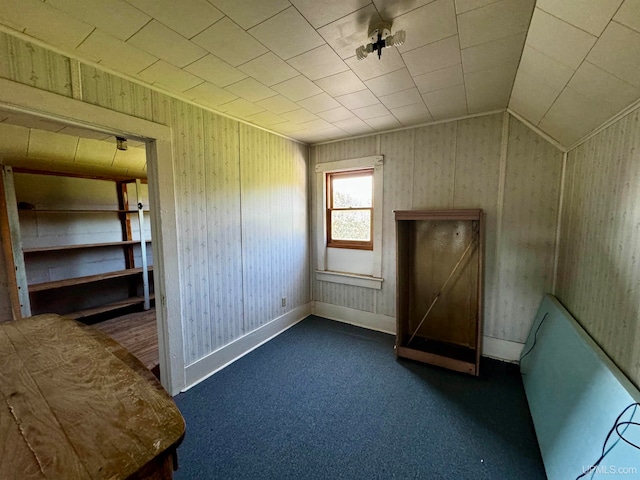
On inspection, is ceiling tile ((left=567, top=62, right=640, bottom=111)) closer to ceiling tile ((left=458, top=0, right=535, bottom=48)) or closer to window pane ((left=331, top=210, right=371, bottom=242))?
ceiling tile ((left=458, top=0, right=535, bottom=48))

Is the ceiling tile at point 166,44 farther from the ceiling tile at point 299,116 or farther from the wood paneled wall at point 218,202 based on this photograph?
the ceiling tile at point 299,116

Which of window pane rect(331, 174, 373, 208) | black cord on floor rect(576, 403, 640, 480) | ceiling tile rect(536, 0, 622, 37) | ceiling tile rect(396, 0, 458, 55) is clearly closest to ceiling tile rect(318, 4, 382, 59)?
ceiling tile rect(396, 0, 458, 55)

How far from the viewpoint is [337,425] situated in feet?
6.22

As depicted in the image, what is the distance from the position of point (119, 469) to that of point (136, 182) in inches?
166

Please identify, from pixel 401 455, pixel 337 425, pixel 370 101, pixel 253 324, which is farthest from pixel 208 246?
pixel 401 455

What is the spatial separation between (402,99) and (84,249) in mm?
4483

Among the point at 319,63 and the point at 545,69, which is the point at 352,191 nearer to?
the point at 319,63

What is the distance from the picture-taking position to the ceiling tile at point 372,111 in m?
2.45

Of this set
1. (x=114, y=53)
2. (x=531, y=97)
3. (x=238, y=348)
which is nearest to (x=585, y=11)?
(x=531, y=97)

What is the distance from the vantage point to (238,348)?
280 centimetres

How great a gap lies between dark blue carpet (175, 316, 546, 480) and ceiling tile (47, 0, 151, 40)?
8.18ft

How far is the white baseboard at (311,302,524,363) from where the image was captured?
2.63 meters

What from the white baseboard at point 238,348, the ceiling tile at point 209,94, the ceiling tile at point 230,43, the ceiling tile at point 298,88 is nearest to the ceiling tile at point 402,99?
the ceiling tile at point 298,88

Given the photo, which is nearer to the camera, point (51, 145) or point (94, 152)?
point (51, 145)
